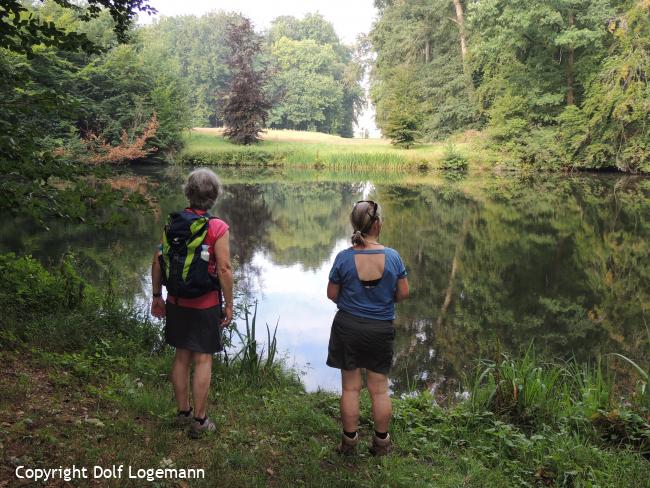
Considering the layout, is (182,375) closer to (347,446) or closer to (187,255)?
(187,255)

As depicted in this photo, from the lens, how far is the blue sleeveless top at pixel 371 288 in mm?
3143

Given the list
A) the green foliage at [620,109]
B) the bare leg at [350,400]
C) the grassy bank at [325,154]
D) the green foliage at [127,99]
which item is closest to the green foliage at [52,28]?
the bare leg at [350,400]

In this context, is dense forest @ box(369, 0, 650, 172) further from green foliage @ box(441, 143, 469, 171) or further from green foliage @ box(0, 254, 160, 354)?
green foliage @ box(0, 254, 160, 354)

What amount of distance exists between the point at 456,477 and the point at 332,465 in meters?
0.69

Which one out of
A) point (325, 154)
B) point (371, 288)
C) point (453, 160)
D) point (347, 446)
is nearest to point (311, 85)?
point (325, 154)

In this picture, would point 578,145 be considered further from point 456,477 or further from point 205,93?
point 205,93

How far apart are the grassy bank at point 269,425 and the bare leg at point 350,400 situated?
0.60 feet

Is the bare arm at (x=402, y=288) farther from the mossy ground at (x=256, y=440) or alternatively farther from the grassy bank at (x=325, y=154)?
the grassy bank at (x=325, y=154)

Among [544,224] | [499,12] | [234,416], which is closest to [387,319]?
[234,416]

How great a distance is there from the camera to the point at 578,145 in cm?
2823

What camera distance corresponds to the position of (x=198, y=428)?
10.2 feet

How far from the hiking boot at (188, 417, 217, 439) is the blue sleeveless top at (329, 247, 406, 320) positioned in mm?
1062

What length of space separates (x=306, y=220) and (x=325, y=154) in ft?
65.1

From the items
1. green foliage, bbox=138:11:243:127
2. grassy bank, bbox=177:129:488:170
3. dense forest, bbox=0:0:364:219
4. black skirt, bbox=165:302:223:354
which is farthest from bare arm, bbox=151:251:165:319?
green foliage, bbox=138:11:243:127
